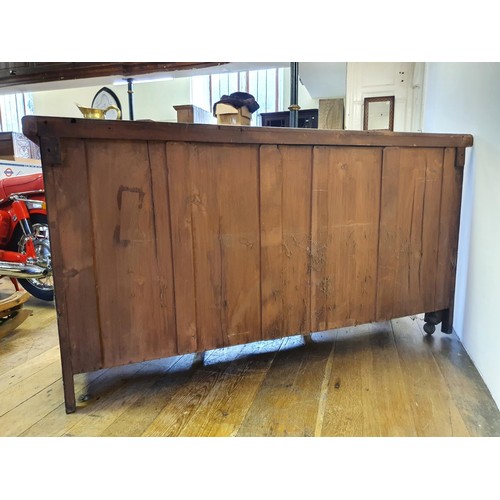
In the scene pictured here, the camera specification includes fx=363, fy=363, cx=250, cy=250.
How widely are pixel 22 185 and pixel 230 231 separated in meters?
2.08

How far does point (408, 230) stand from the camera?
1468mm

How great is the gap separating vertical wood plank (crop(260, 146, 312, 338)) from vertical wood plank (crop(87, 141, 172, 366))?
1.22 ft

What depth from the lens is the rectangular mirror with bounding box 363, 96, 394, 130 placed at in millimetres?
2967

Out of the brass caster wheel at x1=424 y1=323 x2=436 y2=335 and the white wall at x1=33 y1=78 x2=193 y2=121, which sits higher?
the white wall at x1=33 y1=78 x2=193 y2=121

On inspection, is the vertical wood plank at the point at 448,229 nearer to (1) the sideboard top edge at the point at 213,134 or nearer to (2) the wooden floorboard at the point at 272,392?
(1) the sideboard top edge at the point at 213,134

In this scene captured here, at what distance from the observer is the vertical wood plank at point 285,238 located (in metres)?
1.25

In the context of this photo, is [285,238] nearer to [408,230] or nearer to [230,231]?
[230,231]

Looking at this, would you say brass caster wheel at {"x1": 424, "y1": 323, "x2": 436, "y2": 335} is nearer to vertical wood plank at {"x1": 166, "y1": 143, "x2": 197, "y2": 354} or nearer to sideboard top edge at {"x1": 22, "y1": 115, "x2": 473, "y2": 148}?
sideboard top edge at {"x1": 22, "y1": 115, "x2": 473, "y2": 148}

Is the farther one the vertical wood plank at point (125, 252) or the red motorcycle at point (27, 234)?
the red motorcycle at point (27, 234)

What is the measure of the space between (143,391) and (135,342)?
225mm

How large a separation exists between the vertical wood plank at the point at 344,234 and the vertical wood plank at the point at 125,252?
1.90 feet

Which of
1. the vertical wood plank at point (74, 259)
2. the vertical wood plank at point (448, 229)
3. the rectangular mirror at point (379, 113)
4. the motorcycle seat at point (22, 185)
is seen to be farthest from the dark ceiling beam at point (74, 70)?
the vertical wood plank at point (74, 259)

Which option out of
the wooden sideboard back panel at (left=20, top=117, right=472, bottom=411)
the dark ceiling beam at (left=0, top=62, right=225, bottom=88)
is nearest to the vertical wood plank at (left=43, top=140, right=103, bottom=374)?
the wooden sideboard back panel at (left=20, top=117, right=472, bottom=411)
